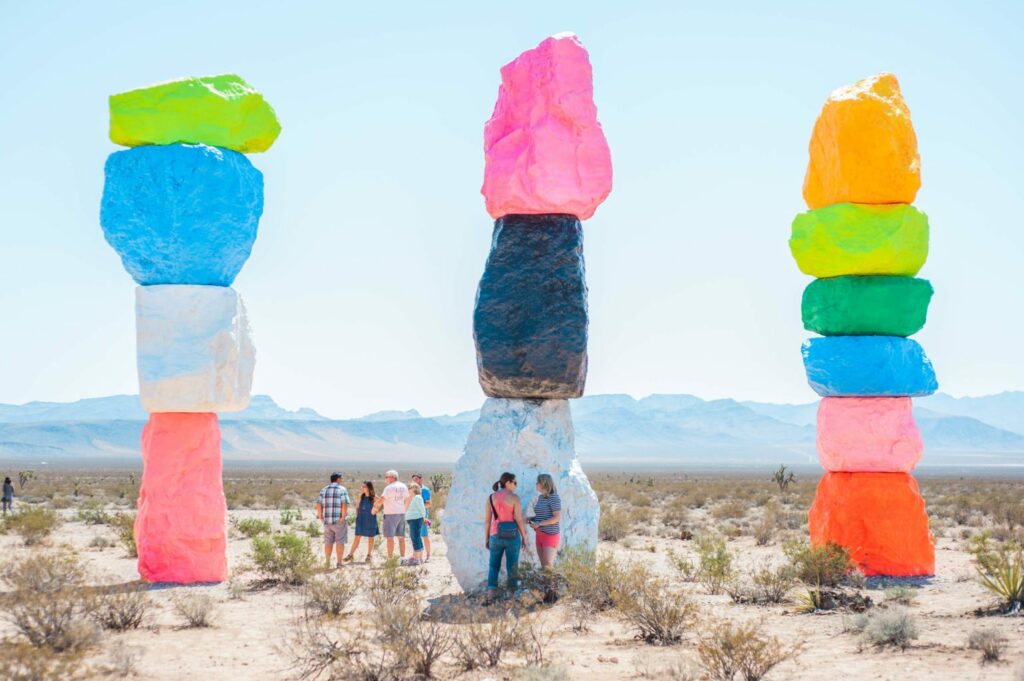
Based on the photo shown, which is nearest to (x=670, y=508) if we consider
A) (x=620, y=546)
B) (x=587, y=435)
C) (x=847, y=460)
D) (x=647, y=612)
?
(x=620, y=546)

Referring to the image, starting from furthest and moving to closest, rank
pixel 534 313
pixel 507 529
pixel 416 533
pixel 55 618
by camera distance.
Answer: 1. pixel 416 533
2. pixel 534 313
3. pixel 507 529
4. pixel 55 618

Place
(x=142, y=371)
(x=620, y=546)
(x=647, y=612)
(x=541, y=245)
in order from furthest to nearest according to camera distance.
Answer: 1. (x=620, y=546)
2. (x=142, y=371)
3. (x=541, y=245)
4. (x=647, y=612)

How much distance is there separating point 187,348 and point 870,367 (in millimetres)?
8535

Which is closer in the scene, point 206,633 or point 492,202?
point 206,633

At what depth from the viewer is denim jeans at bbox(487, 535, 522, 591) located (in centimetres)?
1033

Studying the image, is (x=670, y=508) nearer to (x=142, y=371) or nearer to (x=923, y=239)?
(x=923, y=239)

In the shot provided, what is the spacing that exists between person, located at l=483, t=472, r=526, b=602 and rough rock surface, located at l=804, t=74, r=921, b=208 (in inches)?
251

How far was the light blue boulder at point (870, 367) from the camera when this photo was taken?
1314cm

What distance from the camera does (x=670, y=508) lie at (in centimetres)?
2709

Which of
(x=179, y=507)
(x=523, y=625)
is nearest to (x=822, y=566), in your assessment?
(x=523, y=625)

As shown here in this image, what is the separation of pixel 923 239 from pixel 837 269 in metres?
1.19

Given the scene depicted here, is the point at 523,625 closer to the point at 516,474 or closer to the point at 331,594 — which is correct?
the point at 331,594

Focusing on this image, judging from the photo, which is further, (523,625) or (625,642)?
(625,642)

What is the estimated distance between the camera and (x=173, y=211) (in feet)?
40.2
